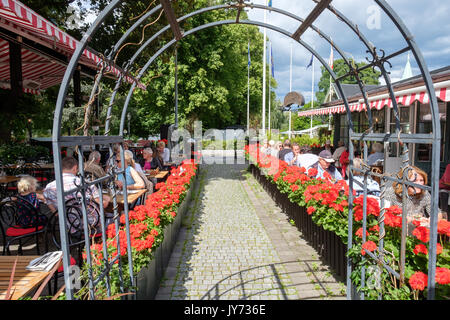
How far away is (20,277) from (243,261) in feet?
9.72

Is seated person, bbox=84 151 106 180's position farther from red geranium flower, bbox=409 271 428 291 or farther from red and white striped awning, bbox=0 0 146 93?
red geranium flower, bbox=409 271 428 291

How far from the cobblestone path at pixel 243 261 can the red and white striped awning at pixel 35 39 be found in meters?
2.70

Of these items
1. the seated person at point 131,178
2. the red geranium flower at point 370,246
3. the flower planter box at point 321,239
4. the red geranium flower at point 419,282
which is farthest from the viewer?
the seated person at point 131,178

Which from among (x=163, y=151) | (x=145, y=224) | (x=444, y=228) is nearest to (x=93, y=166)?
(x=145, y=224)

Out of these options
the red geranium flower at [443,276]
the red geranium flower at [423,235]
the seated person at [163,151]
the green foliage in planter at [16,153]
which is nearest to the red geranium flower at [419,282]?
the red geranium flower at [443,276]

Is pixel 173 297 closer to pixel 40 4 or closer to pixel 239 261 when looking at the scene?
pixel 239 261

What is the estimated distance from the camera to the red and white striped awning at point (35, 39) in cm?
291

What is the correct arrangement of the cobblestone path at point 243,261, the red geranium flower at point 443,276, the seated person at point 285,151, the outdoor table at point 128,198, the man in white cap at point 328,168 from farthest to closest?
the seated person at point 285,151 → the man in white cap at point 328,168 → the outdoor table at point 128,198 → the cobblestone path at point 243,261 → the red geranium flower at point 443,276

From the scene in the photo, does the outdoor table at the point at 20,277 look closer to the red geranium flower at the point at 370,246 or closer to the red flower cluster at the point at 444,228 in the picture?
the red geranium flower at the point at 370,246

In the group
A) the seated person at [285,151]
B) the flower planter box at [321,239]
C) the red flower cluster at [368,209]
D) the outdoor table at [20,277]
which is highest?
the seated person at [285,151]

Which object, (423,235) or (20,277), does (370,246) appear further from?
(20,277)

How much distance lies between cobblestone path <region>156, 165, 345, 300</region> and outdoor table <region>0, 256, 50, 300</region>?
1541mm
